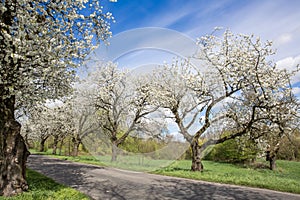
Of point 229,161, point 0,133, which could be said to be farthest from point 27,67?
point 229,161

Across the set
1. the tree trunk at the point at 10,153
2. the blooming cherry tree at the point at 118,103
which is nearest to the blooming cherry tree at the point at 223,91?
the blooming cherry tree at the point at 118,103

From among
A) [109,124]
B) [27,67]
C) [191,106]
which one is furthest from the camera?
[109,124]

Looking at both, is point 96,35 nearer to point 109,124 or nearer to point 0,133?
point 0,133

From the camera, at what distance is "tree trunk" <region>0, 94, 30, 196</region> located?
9031 mm

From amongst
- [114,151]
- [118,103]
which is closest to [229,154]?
[114,151]

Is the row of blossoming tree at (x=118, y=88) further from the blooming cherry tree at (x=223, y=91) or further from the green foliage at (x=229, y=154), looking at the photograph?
the green foliage at (x=229, y=154)

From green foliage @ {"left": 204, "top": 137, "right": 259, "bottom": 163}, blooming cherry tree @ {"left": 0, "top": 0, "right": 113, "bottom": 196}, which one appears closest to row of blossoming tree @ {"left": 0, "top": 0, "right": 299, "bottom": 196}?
blooming cherry tree @ {"left": 0, "top": 0, "right": 113, "bottom": 196}

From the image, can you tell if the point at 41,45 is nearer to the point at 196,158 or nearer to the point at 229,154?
the point at 196,158

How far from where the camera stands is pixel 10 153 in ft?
30.5

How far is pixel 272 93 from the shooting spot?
15461 millimetres

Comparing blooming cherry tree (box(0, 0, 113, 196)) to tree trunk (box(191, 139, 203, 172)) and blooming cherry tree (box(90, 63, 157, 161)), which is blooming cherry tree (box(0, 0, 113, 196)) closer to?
tree trunk (box(191, 139, 203, 172))

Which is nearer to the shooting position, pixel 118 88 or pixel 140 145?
pixel 140 145

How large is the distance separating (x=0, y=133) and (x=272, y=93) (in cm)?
1484

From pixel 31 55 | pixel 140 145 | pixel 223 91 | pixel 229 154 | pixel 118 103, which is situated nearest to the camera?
pixel 31 55
